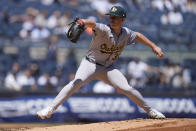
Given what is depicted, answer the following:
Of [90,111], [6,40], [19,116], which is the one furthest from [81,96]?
[6,40]

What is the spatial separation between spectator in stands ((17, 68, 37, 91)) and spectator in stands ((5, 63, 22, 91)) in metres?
0.12

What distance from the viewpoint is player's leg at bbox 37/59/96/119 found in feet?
20.1

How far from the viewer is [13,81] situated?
12047mm

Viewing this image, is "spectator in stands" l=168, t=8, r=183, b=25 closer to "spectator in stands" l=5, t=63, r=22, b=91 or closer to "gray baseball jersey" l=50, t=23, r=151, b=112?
"spectator in stands" l=5, t=63, r=22, b=91

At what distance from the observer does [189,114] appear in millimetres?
12211

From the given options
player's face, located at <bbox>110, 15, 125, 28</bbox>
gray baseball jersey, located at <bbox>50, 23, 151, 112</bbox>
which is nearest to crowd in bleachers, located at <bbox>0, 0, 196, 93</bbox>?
gray baseball jersey, located at <bbox>50, 23, 151, 112</bbox>

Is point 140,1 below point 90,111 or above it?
above

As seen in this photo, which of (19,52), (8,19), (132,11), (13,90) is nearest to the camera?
(13,90)

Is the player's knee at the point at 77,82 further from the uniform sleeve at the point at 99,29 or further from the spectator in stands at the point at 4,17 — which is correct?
the spectator in stands at the point at 4,17

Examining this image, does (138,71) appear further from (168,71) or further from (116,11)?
(116,11)

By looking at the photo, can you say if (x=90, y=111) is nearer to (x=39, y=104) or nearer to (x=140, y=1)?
(x=39, y=104)

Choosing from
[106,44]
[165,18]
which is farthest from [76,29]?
[165,18]

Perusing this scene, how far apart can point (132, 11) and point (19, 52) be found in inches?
171

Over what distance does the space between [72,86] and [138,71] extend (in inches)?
256
